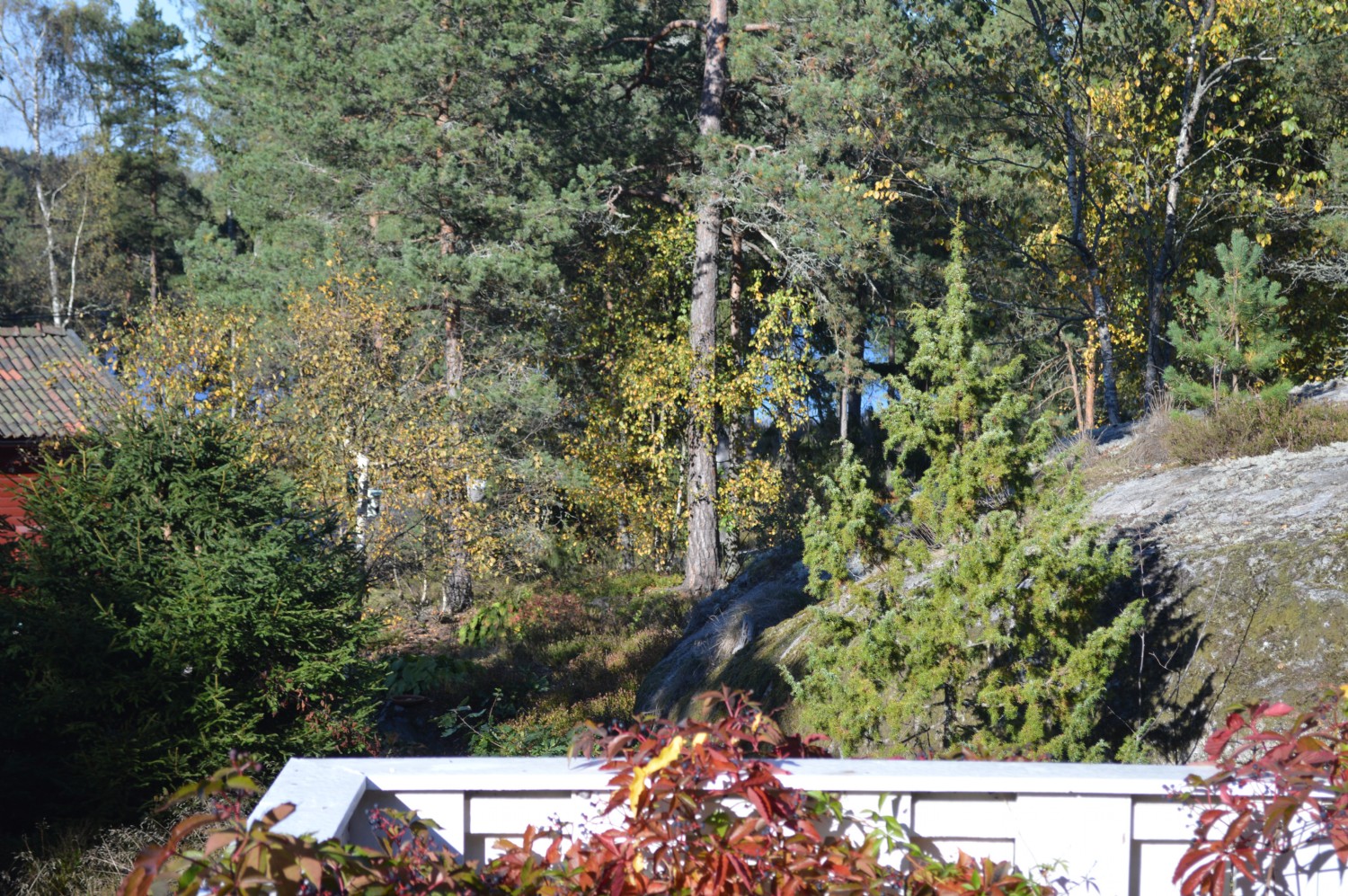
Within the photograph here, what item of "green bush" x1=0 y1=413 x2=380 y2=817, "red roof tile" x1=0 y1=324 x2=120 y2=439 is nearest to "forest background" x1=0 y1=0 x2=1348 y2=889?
"green bush" x1=0 y1=413 x2=380 y2=817

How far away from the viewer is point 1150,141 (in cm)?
1599

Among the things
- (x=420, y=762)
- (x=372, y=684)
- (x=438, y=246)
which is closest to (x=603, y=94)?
(x=438, y=246)

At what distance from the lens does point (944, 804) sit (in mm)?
2486

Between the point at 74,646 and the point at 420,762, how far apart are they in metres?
4.33

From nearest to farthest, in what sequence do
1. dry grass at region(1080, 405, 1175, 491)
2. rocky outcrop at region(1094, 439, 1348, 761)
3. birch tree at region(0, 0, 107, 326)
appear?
rocky outcrop at region(1094, 439, 1348, 761) → dry grass at region(1080, 405, 1175, 491) → birch tree at region(0, 0, 107, 326)

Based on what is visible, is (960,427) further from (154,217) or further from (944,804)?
(154,217)

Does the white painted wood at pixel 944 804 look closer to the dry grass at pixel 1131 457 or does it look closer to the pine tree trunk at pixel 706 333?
the dry grass at pixel 1131 457

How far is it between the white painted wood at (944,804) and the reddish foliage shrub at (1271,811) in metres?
0.10

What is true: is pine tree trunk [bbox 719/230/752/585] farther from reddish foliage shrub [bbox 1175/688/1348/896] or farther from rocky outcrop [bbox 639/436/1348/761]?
reddish foliage shrub [bbox 1175/688/1348/896]

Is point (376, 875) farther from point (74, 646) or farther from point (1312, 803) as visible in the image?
point (74, 646)

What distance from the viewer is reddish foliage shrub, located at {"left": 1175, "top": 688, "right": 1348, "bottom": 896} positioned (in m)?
2.19

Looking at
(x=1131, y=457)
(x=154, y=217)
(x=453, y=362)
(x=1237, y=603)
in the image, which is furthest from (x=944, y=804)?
(x=154, y=217)

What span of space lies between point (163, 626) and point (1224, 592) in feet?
18.6

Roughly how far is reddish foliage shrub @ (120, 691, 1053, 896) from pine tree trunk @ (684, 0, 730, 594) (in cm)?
1305
